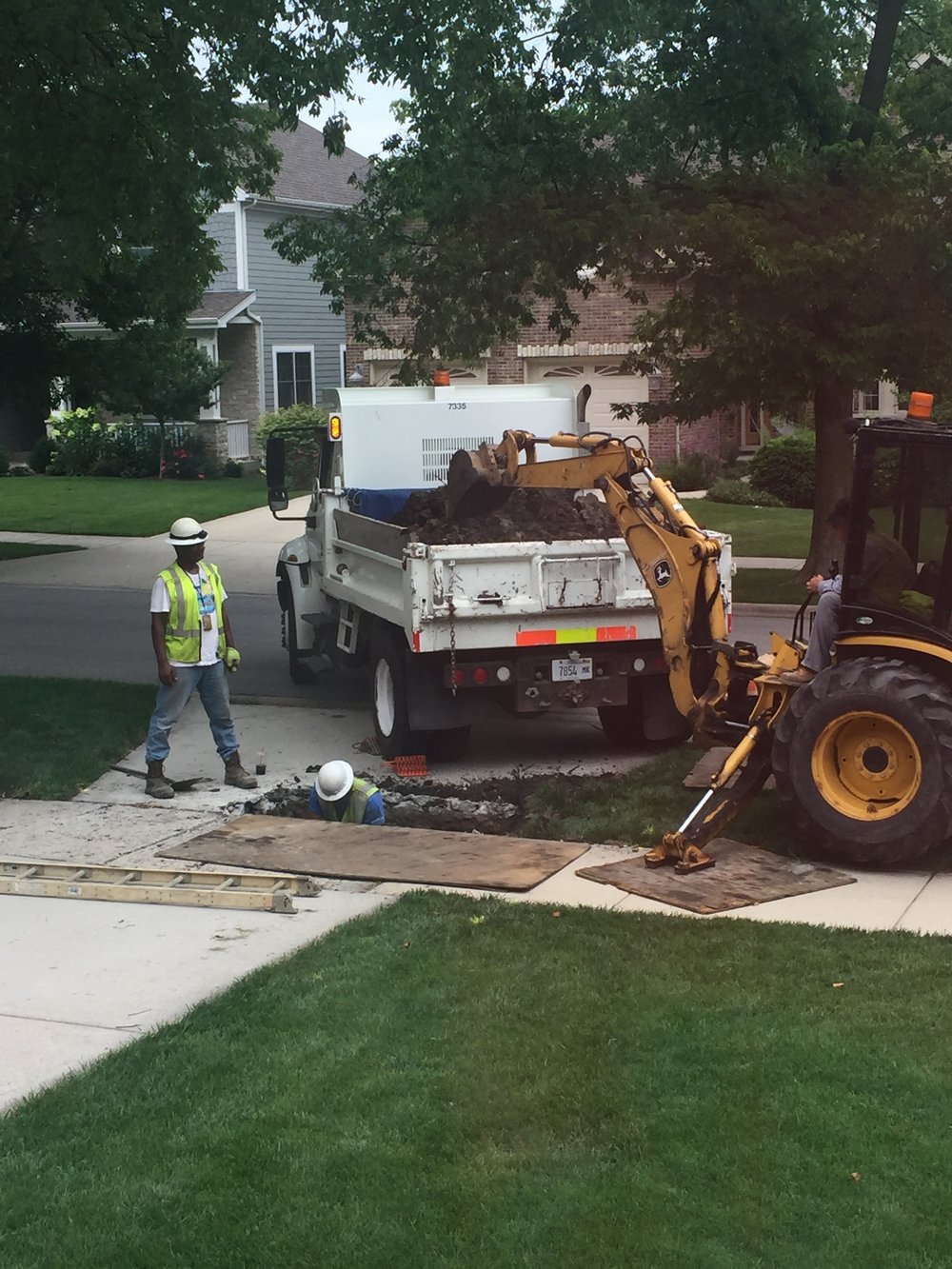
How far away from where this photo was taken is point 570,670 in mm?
10703

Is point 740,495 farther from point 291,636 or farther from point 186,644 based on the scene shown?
point 186,644

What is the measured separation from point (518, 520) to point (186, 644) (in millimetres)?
2409

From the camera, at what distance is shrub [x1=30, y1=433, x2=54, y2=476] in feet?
122

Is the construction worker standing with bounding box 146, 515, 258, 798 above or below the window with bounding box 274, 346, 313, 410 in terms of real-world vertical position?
below

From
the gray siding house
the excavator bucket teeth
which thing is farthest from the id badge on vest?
the gray siding house

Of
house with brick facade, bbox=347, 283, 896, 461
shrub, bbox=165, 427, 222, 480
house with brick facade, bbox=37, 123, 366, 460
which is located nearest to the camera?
house with brick facade, bbox=347, 283, 896, 461

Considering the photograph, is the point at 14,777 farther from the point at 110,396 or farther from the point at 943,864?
the point at 110,396

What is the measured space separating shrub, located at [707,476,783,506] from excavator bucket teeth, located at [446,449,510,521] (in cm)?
1809

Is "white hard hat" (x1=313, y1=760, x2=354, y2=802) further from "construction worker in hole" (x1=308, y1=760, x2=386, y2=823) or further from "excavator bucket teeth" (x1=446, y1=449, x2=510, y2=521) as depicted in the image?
"excavator bucket teeth" (x1=446, y1=449, x2=510, y2=521)

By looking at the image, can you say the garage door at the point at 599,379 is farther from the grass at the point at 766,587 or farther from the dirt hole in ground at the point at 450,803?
the dirt hole in ground at the point at 450,803

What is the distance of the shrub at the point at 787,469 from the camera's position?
28125mm

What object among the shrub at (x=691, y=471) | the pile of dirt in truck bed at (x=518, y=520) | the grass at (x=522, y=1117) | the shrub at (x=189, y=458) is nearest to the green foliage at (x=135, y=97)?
the pile of dirt in truck bed at (x=518, y=520)

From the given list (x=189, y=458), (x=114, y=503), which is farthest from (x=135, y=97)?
(x=189, y=458)

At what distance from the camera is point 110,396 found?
23391 mm
